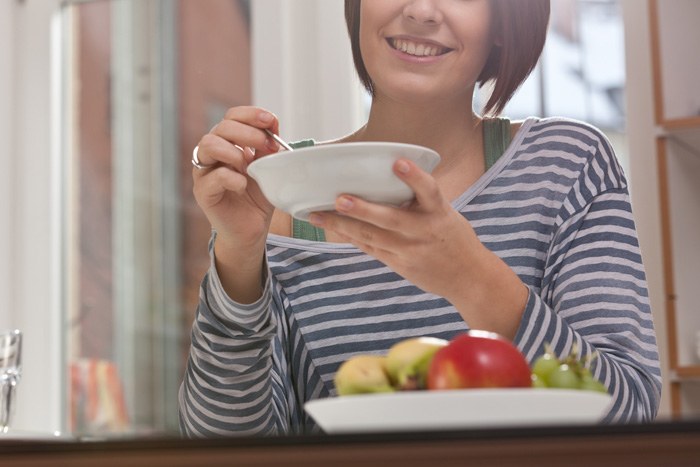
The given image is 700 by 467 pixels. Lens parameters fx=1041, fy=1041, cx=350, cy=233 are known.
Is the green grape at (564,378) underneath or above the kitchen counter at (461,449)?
above

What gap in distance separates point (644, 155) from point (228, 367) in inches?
50.7

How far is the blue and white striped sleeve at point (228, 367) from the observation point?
1.21 meters

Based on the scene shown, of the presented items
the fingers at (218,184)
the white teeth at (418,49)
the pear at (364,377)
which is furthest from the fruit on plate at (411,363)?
the white teeth at (418,49)

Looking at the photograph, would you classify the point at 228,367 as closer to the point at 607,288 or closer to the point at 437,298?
the point at 437,298

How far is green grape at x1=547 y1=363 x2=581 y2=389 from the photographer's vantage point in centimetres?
72

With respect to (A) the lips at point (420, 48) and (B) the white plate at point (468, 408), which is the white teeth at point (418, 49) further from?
(B) the white plate at point (468, 408)

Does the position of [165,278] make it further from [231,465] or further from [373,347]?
[231,465]

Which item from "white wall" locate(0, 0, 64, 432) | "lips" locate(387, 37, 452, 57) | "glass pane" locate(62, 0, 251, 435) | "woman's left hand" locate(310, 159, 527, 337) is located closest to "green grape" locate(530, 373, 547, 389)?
"woman's left hand" locate(310, 159, 527, 337)

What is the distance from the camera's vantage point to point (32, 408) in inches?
113

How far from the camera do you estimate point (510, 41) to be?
147 cm

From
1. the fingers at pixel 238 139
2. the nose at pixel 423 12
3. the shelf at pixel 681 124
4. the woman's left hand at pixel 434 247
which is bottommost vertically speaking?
the woman's left hand at pixel 434 247

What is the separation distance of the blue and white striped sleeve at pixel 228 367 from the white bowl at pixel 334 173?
304 millimetres

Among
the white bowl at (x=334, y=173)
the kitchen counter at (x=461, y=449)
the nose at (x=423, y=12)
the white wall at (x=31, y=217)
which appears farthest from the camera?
the white wall at (x=31, y=217)

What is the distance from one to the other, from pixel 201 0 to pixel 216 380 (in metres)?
1.83
